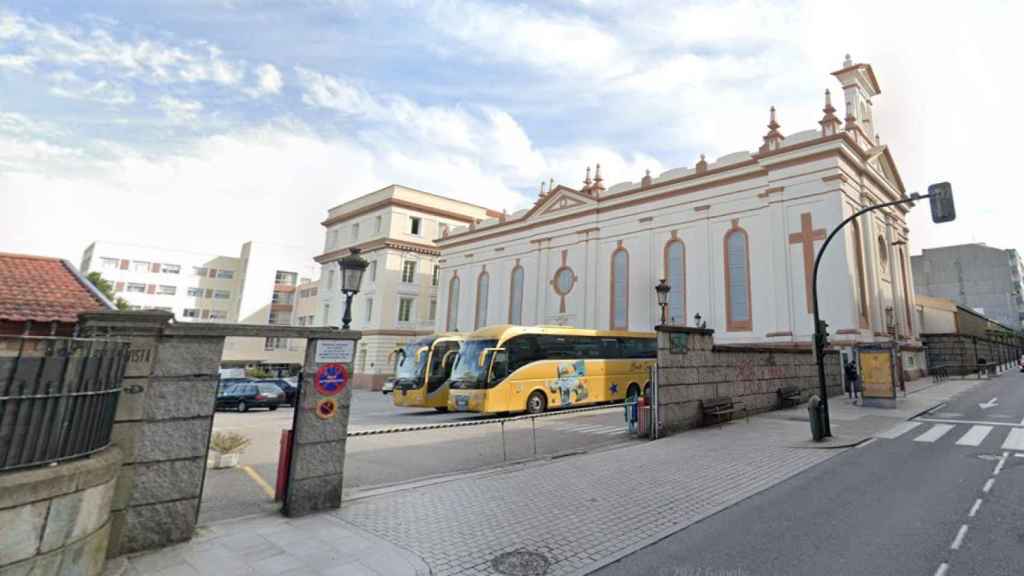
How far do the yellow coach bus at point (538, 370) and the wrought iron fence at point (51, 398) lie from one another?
44.6 feet

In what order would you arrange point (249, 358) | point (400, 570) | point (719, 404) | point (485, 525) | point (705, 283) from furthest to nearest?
point (249, 358) → point (705, 283) → point (719, 404) → point (485, 525) → point (400, 570)

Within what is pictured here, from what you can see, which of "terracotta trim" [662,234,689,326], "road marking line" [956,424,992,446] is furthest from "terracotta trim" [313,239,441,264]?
"road marking line" [956,424,992,446]

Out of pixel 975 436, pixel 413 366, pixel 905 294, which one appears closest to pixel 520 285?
pixel 413 366

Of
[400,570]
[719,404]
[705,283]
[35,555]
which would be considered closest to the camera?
[35,555]

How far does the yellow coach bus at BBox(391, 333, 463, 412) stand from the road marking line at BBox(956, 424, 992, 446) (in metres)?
17.2

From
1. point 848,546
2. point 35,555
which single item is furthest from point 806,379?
point 35,555

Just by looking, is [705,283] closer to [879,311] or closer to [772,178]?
[772,178]

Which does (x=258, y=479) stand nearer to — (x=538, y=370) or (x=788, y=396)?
(x=538, y=370)

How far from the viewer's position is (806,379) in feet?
69.8

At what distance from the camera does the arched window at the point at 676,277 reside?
30688 mm

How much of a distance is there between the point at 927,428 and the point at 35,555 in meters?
19.5

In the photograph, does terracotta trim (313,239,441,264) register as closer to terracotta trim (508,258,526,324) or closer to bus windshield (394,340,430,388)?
terracotta trim (508,258,526,324)

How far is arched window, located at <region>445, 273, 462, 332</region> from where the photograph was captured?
45.8m

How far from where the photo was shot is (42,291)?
10.7 meters
